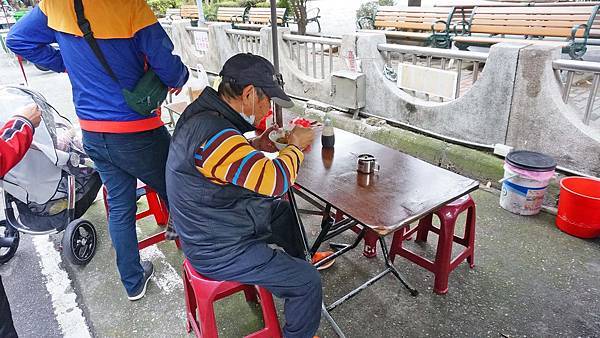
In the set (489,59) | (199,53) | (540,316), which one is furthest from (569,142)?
(199,53)

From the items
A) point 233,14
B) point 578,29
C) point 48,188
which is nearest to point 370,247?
point 48,188

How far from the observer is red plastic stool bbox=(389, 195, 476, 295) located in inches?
92.6

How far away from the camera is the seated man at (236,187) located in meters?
1.61

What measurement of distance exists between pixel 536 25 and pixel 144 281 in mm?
6346

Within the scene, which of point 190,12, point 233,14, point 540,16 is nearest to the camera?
point 540,16

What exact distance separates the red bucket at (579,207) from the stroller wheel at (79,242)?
3.69 m

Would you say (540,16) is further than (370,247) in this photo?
Yes

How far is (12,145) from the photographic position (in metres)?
1.94

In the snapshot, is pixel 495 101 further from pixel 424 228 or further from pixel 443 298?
pixel 443 298

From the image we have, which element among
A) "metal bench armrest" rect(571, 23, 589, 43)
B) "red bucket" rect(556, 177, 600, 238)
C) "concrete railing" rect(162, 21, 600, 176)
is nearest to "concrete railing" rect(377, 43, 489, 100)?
"concrete railing" rect(162, 21, 600, 176)

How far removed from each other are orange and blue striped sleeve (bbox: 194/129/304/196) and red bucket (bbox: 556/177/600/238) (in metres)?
2.45

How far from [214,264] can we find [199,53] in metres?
7.61

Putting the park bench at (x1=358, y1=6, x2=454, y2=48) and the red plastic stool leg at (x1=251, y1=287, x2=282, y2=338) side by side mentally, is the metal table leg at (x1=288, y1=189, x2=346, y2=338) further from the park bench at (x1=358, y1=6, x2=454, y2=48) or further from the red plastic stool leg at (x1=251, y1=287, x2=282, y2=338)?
the park bench at (x1=358, y1=6, x2=454, y2=48)

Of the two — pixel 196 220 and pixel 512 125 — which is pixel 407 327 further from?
pixel 512 125
